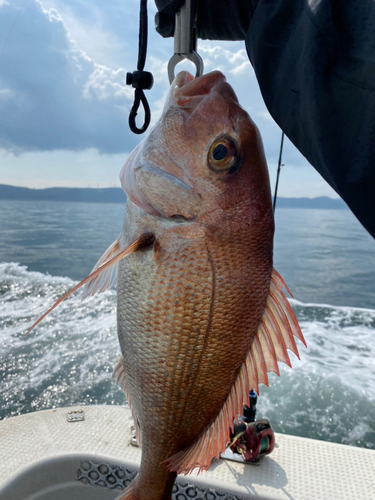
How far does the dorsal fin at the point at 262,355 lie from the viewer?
1.14 metres

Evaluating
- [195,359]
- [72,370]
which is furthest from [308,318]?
[195,359]

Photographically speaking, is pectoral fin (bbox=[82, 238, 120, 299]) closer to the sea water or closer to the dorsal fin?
the dorsal fin

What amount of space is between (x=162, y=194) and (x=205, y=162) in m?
0.16

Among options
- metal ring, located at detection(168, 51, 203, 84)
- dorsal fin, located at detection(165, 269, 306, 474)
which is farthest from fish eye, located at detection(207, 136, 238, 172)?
dorsal fin, located at detection(165, 269, 306, 474)

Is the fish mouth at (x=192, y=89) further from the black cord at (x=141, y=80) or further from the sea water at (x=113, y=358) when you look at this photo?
the sea water at (x=113, y=358)

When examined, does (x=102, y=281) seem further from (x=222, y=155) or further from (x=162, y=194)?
(x=222, y=155)

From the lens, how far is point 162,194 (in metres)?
1.11

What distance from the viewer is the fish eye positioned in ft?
3.63

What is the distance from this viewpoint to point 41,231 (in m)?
21.2

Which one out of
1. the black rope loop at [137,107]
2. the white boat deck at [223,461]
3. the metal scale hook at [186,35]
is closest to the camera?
the metal scale hook at [186,35]

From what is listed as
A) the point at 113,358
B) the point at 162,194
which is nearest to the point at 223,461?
the point at 162,194

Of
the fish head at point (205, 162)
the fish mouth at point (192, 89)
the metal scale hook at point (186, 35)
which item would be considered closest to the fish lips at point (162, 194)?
the fish head at point (205, 162)

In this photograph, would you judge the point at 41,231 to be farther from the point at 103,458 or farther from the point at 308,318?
the point at 103,458

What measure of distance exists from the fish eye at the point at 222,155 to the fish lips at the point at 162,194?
4.0 inches
